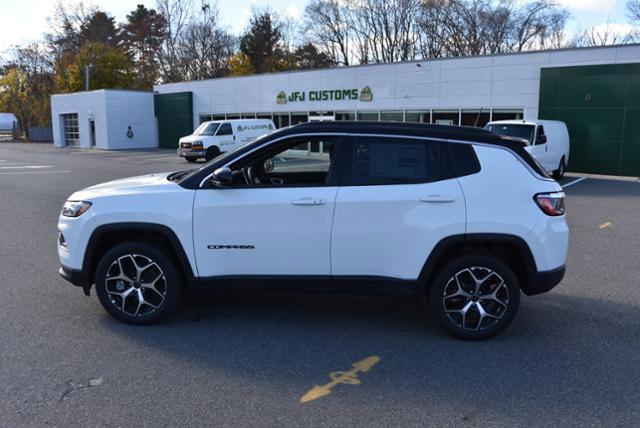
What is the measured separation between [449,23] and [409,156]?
48.5m

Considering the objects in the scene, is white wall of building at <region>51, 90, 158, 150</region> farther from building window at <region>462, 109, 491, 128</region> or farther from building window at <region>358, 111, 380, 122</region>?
building window at <region>462, 109, 491, 128</region>

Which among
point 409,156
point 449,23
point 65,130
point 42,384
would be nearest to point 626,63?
point 409,156

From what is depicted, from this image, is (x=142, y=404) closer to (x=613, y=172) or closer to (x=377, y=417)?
(x=377, y=417)

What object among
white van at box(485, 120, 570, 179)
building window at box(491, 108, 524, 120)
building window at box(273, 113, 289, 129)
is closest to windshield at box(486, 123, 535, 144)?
white van at box(485, 120, 570, 179)

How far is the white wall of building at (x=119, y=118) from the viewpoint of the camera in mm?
40438

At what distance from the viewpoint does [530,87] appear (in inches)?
855

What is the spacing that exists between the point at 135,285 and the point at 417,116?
2210 cm

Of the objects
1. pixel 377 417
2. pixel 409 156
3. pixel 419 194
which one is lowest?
pixel 377 417

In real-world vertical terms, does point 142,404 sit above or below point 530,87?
below

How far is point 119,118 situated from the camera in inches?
1602

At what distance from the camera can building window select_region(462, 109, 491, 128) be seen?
2314 cm

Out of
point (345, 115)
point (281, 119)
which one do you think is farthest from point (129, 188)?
point (281, 119)

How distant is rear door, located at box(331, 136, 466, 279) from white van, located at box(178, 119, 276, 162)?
21.5 m

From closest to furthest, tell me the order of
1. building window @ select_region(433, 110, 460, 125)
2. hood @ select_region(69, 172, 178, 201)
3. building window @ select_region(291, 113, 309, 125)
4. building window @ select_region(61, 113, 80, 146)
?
hood @ select_region(69, 172, 178, 201) < building window @ select_region(433, 110, 460, 125) < building window @ select_region(291, 113, 309, 125) < building window @ select_region(61, 113, 80, 146)
